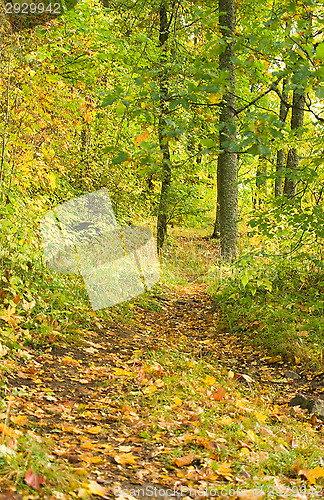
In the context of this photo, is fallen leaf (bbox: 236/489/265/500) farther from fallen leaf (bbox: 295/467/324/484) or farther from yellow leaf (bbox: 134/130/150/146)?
yellow leaf (bbox: 134/130/150/146)

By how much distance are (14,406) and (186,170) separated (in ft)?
29.9

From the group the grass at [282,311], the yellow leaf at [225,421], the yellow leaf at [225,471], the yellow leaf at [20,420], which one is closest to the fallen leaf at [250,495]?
the yellow leaf at [225,471]

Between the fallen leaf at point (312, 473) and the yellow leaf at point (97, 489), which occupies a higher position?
the yellow leaf at point (97, 489)

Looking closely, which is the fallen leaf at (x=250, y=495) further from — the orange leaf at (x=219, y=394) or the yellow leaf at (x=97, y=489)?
the orange leaf at (x=219, y=394)

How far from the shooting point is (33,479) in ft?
6.44

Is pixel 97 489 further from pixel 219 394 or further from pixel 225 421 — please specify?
pixel 219 394

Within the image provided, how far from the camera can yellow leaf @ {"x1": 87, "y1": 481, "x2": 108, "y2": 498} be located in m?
2.15

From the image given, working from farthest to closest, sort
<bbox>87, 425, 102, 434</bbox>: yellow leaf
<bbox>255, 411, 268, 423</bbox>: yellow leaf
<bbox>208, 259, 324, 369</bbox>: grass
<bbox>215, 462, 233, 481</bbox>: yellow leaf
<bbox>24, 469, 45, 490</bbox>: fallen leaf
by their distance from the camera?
<bbox>208, 259, 324, 369</bbox>: grass
<bbox>255, 411, 268, 423</bbox>: yellow leaf
<bbox>87, 425, 102, 434</bbox>: yellow leaf
<bbox>215, 462, 233, 481</bbox>: yellow leaf
<bbox>24, 469, 45, 490</bbox>: fallen leaf

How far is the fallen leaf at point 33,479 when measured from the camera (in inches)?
76.2

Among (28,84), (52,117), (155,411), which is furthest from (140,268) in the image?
(155,411)

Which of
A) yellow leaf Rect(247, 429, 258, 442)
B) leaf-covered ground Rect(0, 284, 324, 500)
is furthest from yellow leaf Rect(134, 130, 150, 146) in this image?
yellow leaf Rect(247, 429, 258, 442)

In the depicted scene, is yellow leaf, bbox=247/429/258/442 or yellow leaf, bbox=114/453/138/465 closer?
yellow leaf, bbox=114/453/138/465

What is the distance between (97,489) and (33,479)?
15.2 inches

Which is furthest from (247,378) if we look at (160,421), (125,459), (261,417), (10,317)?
(10,317)
